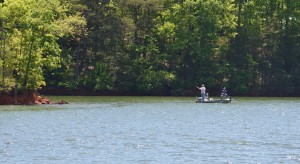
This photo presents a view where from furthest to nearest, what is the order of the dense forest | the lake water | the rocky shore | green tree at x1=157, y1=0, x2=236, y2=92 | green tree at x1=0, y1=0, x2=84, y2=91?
green tree at x1=157, y1=0, x2=236, y2=92 < the dense forest < green tree at x1=0, y1=0, x2=84, y2=91 < the rocky shore < the lake water

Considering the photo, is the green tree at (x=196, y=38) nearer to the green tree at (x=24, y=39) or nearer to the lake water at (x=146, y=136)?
the green tree at (x=24, y=39)

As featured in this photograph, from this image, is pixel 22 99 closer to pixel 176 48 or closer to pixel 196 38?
pixel 176 48

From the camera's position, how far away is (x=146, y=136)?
4269 cm

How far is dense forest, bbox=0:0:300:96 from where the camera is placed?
102m

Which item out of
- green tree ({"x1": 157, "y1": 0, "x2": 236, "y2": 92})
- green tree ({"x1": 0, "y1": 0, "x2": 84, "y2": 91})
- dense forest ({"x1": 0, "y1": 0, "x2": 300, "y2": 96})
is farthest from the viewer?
green tree ({"x1": 157, "y1": 0, "x2": 236, "y2": 92})

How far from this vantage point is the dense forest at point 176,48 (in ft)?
336

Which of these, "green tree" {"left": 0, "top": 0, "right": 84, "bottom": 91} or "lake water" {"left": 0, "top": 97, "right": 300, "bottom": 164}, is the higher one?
"green tree" {"left": 0, "top": 0, "right": 84, "bottom": 91}

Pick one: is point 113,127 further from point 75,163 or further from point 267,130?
point 75,163

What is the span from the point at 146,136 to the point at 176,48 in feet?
205

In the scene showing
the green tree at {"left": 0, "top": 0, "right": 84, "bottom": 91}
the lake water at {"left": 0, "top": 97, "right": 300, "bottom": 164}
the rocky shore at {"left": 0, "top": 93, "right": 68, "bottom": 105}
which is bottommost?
the lake water at {"left": 0, "top": 97, "right": 300, "bottom": 164}

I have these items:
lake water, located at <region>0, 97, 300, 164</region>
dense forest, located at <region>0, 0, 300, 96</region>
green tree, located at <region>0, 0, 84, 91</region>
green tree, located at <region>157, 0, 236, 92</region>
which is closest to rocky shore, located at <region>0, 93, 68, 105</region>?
green tree, located at <region>0, 0, 84, 91</region>

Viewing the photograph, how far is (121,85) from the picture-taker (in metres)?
103

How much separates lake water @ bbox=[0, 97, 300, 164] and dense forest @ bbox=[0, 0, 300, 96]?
36856 millimetres

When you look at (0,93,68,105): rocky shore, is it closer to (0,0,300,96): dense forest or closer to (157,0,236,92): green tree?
(0,0,300,96): dense forest
